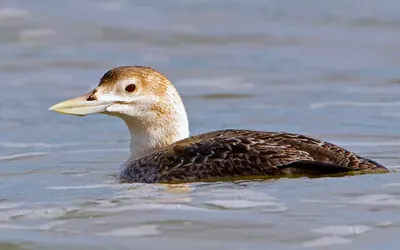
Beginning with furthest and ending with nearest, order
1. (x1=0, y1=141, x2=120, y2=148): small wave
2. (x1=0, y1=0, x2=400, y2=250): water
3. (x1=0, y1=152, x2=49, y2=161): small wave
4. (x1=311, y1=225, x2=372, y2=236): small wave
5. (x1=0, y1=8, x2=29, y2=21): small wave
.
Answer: (x1=0, y1=8, x2=29, y2=21): small wave < (x1=0, y1=141, x2=120, y2=148): small wave < (x1=0, y1=152, x2=49, y2=161): small wave < (x1=0, y1=0, x2=400, y2=250): water < (x1=311, y1=225, x2=372, y2=236): small wave

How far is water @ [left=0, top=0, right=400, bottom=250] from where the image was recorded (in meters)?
10.8

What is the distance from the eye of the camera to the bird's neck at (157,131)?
13.6 metres

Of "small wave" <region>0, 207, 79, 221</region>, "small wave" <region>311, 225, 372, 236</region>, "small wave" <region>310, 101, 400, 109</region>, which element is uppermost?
"small wave" <region>310, 101, 400, 109</region>

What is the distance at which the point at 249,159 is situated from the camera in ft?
40.2

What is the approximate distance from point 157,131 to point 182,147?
0.79 meters

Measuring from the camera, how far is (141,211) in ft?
37.4

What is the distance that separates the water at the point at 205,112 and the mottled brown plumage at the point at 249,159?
0.41 ft

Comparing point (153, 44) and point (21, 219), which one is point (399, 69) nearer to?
point (153, 44)

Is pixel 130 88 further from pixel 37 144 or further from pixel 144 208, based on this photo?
pixel 37 144

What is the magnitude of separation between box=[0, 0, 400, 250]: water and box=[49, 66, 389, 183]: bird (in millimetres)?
136

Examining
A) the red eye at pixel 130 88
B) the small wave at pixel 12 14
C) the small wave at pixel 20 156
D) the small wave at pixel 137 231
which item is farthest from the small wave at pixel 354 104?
the small wave at pixel 12 14

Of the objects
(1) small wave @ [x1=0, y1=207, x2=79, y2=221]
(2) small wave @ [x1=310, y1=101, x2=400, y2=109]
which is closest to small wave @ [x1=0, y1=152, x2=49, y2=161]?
(1) small wave @ [x1=0, y1=207, x2=79, y2=221]

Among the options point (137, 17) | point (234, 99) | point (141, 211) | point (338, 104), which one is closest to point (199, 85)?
point (234, 99)

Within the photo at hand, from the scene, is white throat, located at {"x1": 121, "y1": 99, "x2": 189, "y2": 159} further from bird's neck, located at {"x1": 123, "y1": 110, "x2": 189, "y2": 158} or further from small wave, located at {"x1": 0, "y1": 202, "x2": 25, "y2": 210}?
small wave, located at {"x1": 0, "y1": 202, "x2": 25, "y2": 210}
